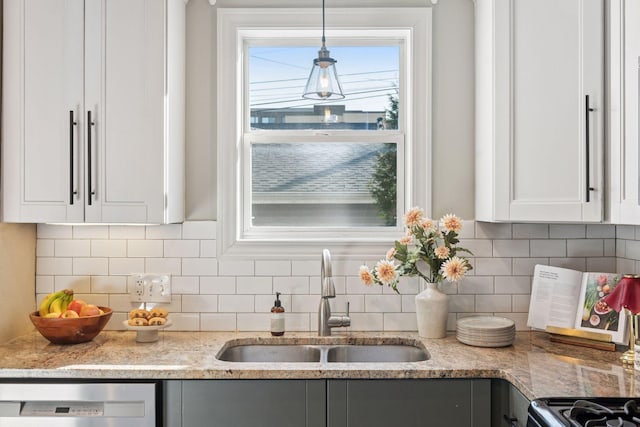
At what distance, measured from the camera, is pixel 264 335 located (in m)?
2.44

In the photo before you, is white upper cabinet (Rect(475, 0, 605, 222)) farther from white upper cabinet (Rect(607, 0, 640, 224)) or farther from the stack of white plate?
the stack of white plate

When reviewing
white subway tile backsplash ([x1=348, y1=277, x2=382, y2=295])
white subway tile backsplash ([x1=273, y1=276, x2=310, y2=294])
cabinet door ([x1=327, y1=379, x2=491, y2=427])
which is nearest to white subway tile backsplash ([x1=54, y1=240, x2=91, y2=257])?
white subway tile backsplash ([x1=273, y1=276, x2=310, y2=294])

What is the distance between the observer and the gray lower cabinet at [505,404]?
1.81m

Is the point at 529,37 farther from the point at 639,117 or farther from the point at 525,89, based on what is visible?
the point at 639,117

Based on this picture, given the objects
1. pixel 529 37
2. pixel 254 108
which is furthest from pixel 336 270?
pixel 529 37

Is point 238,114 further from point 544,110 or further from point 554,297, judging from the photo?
point 554,297

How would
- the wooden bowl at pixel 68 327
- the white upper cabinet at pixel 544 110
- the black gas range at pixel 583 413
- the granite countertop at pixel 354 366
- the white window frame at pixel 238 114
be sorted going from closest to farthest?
the black gas range at pixel 583 413 → the granite countertop at pixel 354 366 → the white upper cabinet at pixel 544 110 → the wooden bowl at pixel 68 327 → the white window frame at pixel 238 114

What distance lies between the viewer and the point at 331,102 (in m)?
2.68

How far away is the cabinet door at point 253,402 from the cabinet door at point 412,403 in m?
0.07

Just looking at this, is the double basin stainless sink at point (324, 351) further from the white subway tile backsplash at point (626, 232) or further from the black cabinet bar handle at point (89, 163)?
the white subway tile backsplash at point (626, 232)

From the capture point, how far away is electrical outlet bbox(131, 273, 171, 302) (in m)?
2.50

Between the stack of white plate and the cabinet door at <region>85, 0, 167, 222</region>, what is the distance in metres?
1.28

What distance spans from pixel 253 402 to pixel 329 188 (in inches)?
43.6

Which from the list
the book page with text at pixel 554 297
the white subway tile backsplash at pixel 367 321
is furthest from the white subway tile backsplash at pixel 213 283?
the book page with text at pixel 554 297
